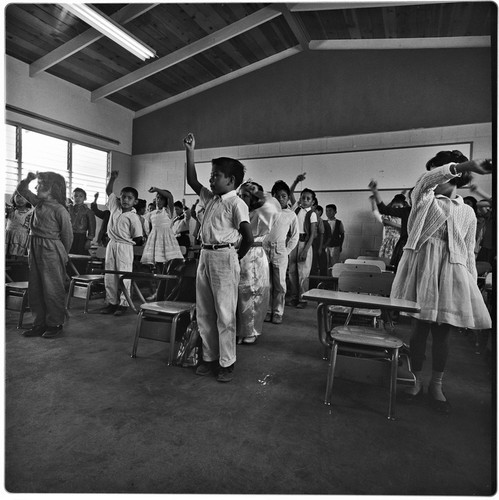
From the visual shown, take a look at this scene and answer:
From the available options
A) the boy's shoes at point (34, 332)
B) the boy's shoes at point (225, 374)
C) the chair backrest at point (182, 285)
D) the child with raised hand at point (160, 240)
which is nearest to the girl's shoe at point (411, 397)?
the boy's shoes at point (225, 374)

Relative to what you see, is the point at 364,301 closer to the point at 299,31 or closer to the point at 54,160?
the point at 299,31

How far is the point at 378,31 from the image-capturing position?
1.78 m

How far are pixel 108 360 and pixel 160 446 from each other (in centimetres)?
112

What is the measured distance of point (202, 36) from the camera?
1.71 m

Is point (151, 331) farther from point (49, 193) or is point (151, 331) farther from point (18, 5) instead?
point (18, 5)

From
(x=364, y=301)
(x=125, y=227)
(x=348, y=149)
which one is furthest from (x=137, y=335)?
(x=348, y=149)

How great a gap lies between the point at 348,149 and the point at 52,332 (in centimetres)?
361

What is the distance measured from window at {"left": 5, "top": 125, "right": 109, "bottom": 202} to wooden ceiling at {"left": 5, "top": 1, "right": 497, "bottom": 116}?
1.08ft

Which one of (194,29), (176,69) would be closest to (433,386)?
(194,29)

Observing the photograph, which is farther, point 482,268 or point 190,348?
point 190,348

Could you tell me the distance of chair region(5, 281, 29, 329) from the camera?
244 cm

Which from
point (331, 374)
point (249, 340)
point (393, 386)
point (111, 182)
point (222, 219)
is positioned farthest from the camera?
point (249, 340)

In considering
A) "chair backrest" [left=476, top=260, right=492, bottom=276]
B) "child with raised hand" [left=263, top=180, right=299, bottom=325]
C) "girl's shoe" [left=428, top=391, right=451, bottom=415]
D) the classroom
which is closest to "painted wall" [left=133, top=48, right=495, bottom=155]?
the classroom

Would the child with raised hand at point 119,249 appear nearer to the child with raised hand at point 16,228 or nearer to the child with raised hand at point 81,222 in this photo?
the child with raised hand at point 81,222
